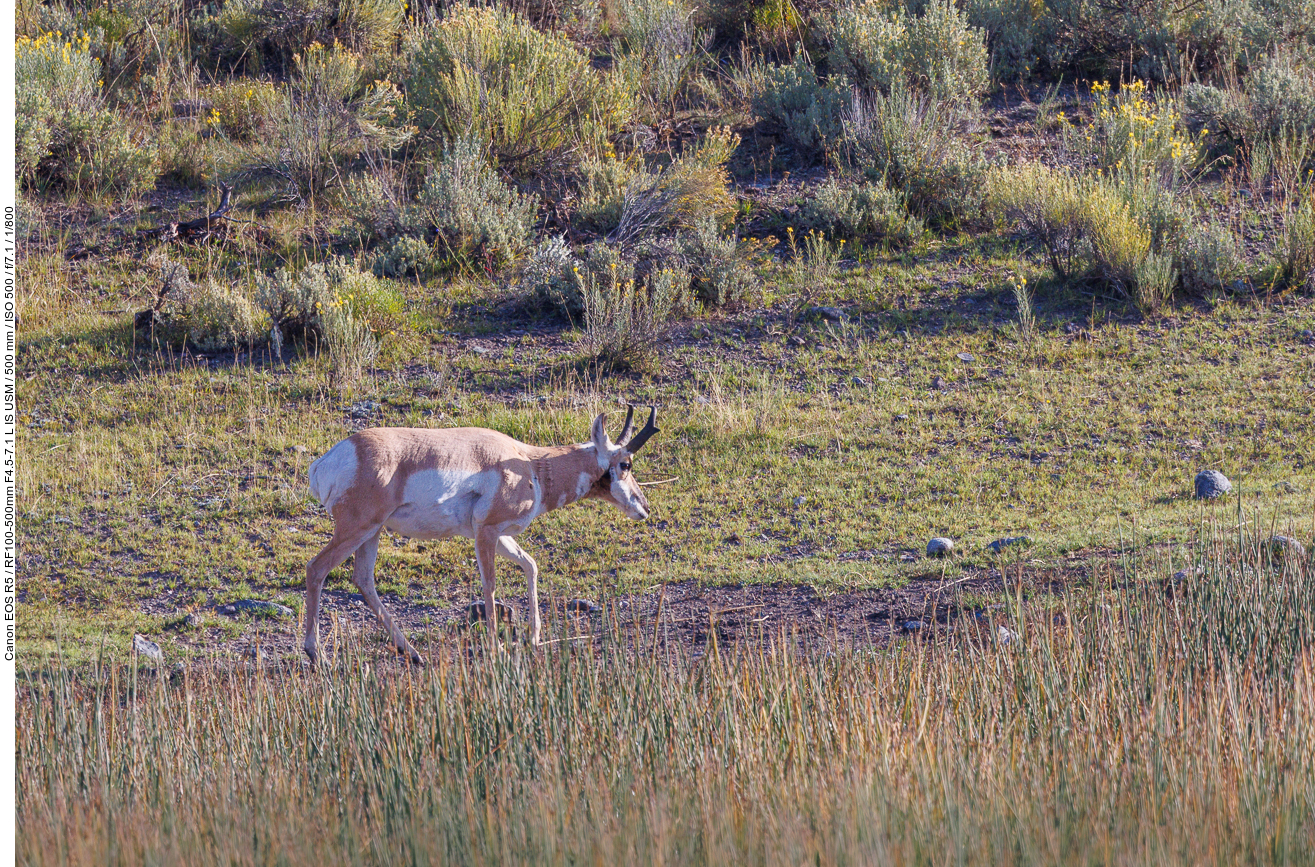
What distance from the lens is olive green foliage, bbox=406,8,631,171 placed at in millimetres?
16484

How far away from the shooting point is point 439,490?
793 centimetres

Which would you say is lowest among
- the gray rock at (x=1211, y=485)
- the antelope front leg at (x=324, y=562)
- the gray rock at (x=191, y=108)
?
the gray rock at (x=1211, y=485)

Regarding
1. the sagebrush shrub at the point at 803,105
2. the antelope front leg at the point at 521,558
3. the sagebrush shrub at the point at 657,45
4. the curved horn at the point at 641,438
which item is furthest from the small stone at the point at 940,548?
the sagebrush shrub at the point at 657,45

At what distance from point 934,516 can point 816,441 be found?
1785mm

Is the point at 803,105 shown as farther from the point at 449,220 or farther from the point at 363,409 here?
the point at 363,409

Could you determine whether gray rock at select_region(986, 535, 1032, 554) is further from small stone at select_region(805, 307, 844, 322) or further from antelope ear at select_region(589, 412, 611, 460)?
small stone at select_region(805, 307, 844, 322)

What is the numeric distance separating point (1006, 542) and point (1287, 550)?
8.28 ft

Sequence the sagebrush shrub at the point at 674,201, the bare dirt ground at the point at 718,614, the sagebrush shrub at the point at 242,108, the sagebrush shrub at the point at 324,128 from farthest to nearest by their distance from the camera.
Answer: the sagebrush shrub at the point at 242,108 < the sagebrush shrub at the point at 324,128 < the sagebrush shrub at the point at 674,201 < the bare dirt ground at the point at 718,614

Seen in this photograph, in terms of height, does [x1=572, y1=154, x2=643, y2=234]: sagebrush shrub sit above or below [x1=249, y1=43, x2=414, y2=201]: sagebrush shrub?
below

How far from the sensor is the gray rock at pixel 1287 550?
6.58 m

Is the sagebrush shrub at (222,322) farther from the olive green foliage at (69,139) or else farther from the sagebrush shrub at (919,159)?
the sagebrush shrub at (919,159)

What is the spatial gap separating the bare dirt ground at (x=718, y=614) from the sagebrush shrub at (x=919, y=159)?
8.02 meters

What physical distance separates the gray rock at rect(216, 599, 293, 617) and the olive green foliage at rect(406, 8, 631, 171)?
30.3 feet

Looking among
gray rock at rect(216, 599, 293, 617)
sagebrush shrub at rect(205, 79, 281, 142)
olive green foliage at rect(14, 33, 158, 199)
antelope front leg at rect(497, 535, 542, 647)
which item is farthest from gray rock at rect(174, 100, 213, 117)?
antelope front leg at rect(497, 535, 542, 647)
